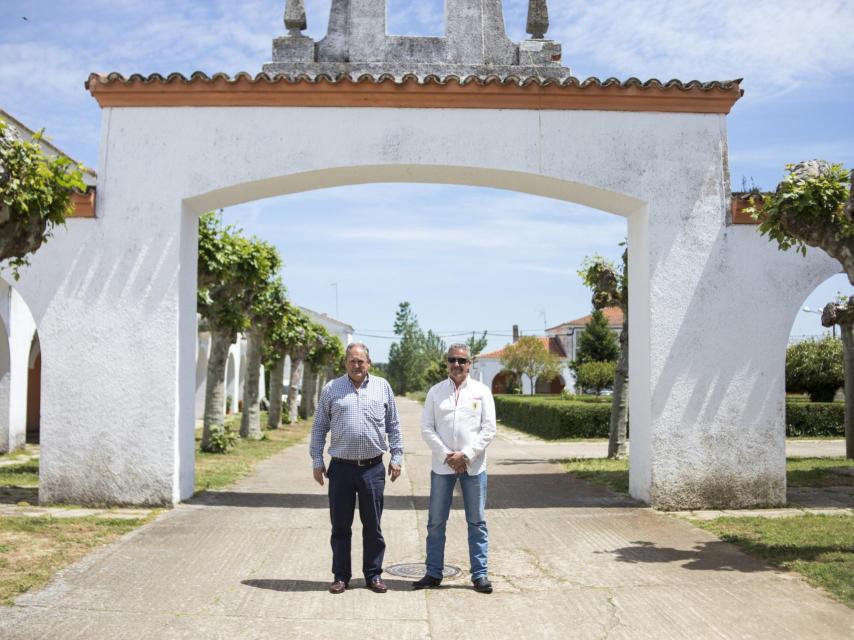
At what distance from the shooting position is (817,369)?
106ft

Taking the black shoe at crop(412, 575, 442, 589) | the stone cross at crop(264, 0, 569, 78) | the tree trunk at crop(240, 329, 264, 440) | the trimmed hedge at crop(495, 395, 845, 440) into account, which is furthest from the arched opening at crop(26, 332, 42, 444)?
the black shoe at crop(412, 575, 442, 589)

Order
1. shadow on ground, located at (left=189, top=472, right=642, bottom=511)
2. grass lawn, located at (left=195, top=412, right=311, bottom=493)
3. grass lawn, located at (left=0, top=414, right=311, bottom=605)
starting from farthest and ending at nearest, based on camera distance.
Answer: grass lawn, located at (left=195, top=412, right=311, bottom=493) → shadow on ground, located at (left=189, top=472, right=642, bottom=511) → grass lawn, located at (left=0, top=414, right=311, bottom=605)

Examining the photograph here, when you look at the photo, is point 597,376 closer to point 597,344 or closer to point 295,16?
point 597,344

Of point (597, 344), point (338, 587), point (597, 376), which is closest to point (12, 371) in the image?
point (338, 587)

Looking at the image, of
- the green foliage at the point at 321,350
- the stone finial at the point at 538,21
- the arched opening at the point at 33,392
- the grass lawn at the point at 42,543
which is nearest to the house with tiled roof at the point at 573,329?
the green foliage at the point at 321,350

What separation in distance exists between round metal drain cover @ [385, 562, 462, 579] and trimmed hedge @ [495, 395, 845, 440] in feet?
58.3

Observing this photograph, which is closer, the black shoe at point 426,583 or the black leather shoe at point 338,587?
the black leather shoe at point 338,587

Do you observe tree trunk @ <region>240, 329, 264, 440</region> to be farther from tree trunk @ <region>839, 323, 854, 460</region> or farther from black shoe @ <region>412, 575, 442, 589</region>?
black shoe @ <region>412, 575, 442, 589</region>

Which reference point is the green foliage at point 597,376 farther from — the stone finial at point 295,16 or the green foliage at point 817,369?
the stone finial at point 295,16

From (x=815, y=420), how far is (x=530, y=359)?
23997mm

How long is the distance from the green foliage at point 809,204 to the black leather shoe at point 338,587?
4.82 metres

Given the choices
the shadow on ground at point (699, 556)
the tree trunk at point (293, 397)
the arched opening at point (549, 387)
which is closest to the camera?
the shadow on ground at point (699, 556)

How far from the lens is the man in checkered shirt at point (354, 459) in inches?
237

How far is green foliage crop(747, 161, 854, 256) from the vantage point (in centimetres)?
740
